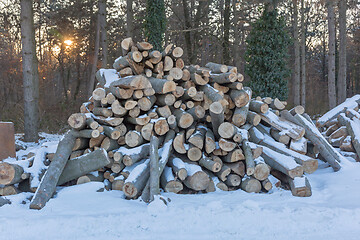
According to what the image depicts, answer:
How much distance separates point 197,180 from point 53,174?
1994 mm

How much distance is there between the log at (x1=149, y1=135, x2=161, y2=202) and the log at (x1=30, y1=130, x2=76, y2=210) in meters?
1.25

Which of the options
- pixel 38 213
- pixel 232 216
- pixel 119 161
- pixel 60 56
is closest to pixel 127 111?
pixel 119 161

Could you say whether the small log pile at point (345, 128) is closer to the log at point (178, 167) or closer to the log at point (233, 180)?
the log at point (233, 180)

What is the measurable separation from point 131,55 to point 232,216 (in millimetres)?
2998

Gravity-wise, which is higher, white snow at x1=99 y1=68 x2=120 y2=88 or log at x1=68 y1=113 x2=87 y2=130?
white snow at x1=99 y1=68 x2=120 y2=88

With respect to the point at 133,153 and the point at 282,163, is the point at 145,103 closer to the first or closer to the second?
the point at 133,153

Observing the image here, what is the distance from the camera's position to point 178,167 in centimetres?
448

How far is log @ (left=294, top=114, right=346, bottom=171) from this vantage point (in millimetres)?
5469

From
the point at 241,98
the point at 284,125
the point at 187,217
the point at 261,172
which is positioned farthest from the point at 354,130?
the point at 187,217

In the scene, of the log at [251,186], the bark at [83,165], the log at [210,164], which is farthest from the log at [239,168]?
the bark at [83,165]

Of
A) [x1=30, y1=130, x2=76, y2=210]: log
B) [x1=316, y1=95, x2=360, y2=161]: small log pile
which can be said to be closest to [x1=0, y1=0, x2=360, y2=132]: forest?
[x1=316, y1=95, x2=360, y2=161]: small log pile

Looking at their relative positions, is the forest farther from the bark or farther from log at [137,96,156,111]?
log at [137,96,156,111]

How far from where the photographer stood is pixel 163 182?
4531 mm

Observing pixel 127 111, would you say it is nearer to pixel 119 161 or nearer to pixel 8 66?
pixel 119 161
